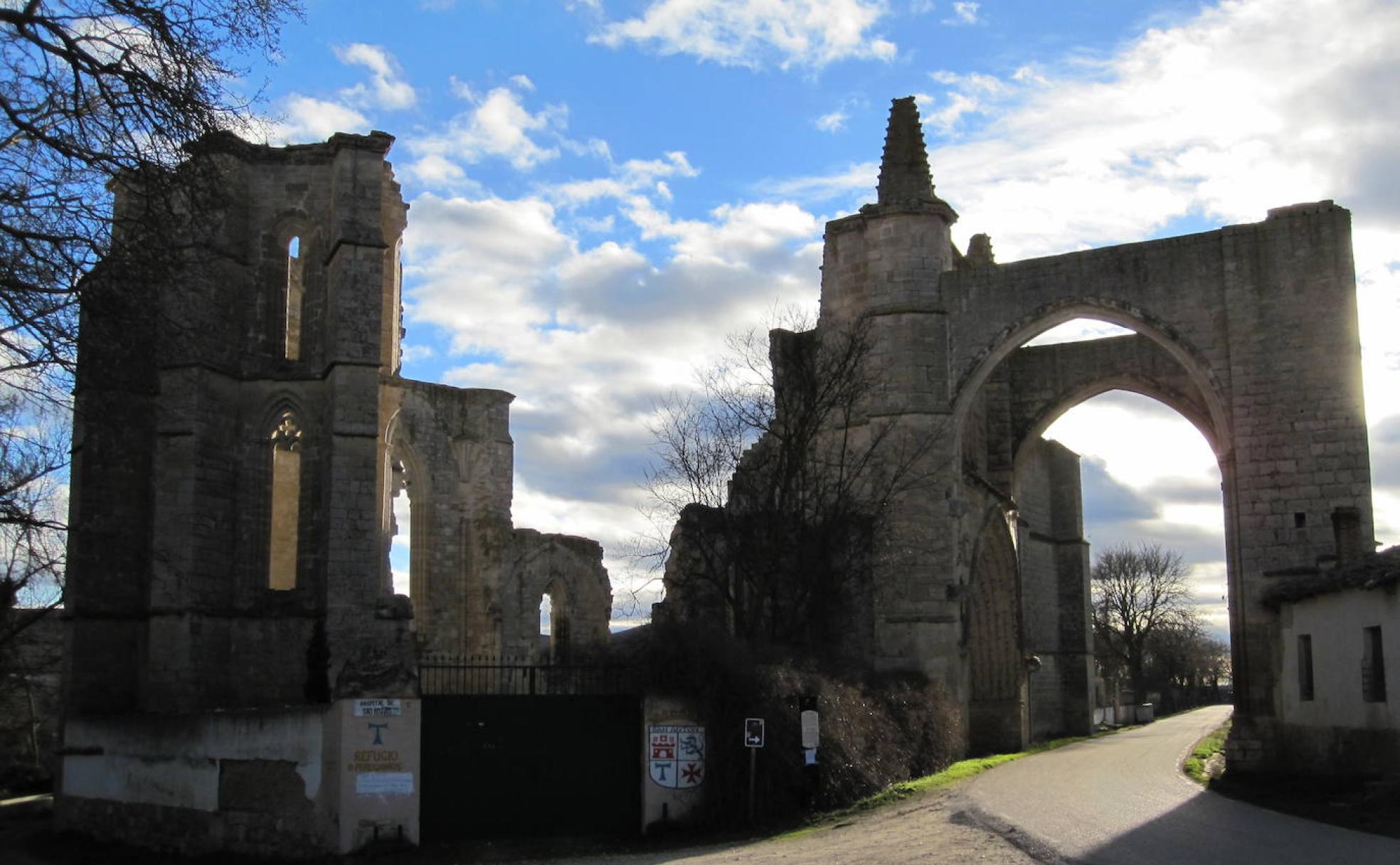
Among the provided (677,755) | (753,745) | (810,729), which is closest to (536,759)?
(677,755)

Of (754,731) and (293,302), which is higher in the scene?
(293,302)

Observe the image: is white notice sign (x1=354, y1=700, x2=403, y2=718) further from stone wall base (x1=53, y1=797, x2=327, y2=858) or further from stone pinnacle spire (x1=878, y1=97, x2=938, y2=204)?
stone pinnacle spire (x1=878, y1=97, x2=938, y2=204)

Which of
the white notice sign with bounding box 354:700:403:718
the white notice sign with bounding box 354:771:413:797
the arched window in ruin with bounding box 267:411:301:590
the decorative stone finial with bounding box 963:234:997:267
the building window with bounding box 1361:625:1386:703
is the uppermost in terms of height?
the decorative stone finial with bounding box 963:234:997:267

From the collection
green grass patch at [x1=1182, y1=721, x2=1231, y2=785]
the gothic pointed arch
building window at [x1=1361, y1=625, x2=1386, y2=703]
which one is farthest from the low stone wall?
the gothic pointed arch

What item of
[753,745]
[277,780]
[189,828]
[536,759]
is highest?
[753,745]

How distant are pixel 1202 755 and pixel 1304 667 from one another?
4.05 meters

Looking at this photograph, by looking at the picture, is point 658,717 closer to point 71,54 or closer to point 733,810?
point 733,810

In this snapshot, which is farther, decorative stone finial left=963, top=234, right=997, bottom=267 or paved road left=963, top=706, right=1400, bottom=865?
decorative stone finial left=963, top=234, right=997, bottom=267

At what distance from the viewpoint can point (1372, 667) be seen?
48.2ft

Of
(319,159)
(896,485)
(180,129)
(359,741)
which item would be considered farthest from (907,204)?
(180,129)

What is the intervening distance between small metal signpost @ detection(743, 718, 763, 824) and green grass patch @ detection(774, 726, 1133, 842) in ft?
1.83

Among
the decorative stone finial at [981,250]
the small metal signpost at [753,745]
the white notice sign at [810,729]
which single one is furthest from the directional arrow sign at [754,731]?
the decorative stone finial at [981,250]

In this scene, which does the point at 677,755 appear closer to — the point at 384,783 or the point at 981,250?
the point at 384,783

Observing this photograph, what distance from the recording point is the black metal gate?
13.2 meters
